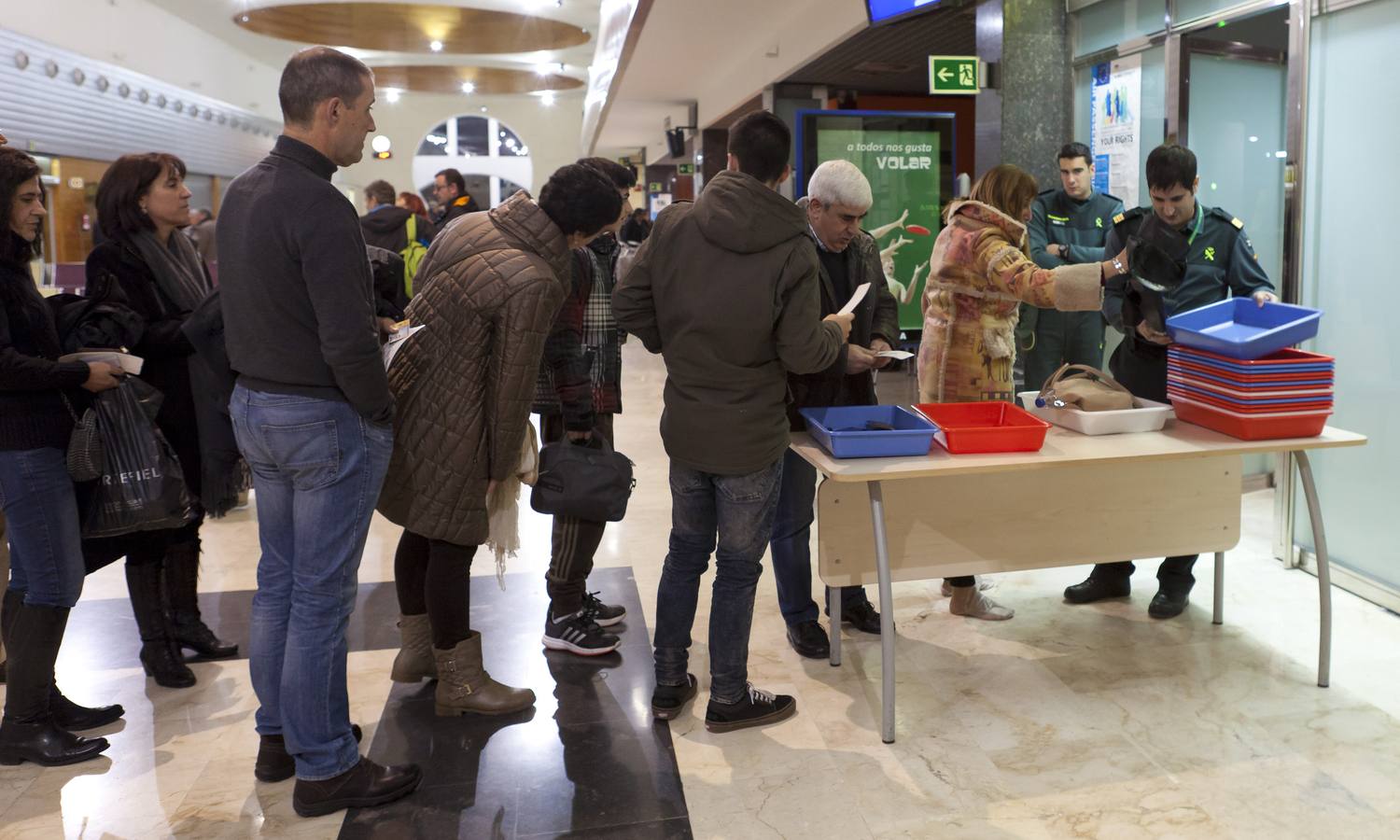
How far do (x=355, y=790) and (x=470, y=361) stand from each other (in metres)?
1.09

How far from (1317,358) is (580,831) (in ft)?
7.65

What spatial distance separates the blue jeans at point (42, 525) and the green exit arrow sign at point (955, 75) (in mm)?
4437

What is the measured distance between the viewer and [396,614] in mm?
3945

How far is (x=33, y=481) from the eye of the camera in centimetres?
274

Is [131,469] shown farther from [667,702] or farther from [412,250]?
[412,250]

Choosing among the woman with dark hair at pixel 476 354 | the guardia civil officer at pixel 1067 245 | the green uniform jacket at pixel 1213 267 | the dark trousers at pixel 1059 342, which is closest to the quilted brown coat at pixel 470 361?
the woman with dark hair at pixel 476 354

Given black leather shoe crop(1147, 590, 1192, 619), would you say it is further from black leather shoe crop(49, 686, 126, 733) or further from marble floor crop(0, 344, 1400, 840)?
black leather shoe crop(49, 686, 126, 733)

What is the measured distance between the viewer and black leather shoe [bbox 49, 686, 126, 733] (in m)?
3.00

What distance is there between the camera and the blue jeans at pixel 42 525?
8.94 ft

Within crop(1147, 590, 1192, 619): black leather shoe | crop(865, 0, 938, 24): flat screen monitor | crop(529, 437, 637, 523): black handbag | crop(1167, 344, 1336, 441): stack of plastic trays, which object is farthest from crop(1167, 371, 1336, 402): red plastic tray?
crop(865, 0, 938, 24): flat screen monitor

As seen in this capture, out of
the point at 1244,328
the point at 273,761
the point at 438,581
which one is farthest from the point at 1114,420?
the point at 273,761

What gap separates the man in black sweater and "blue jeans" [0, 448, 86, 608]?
0.66 m

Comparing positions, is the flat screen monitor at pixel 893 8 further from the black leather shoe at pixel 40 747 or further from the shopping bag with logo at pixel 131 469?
the black leather shoe at pixel 40 747

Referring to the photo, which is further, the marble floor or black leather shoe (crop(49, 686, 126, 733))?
black leather shoe (crop(49, 686, 126, 733))
